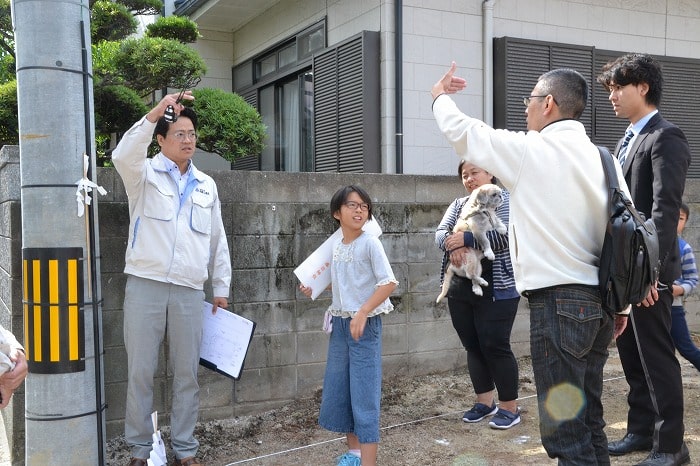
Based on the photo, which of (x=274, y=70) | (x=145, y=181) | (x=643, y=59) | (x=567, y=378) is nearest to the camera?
(x=567, y=378)

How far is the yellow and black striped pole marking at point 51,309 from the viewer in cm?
331

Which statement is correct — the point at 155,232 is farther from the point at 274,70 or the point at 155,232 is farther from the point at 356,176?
→ the point at 274,70

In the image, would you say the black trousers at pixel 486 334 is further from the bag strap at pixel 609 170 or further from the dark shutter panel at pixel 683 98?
the dark shutter panel at pixel 683 98

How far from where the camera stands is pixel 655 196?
3.42 m

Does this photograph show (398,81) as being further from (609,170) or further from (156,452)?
(156,452)

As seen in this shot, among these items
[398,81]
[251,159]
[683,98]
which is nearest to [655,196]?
[398,81]

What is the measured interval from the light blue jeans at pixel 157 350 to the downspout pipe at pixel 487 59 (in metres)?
4.76

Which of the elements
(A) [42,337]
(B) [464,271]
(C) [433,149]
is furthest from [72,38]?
(C) [433,149]

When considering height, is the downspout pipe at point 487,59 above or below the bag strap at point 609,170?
above

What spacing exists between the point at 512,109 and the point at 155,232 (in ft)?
16.7

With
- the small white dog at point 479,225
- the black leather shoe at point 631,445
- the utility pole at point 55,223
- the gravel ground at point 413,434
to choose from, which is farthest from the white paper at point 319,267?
the black leather shoe at point 631,445

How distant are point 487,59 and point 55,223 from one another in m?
5.58

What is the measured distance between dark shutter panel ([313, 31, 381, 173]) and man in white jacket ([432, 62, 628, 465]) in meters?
4.58

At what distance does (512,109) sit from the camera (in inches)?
303
